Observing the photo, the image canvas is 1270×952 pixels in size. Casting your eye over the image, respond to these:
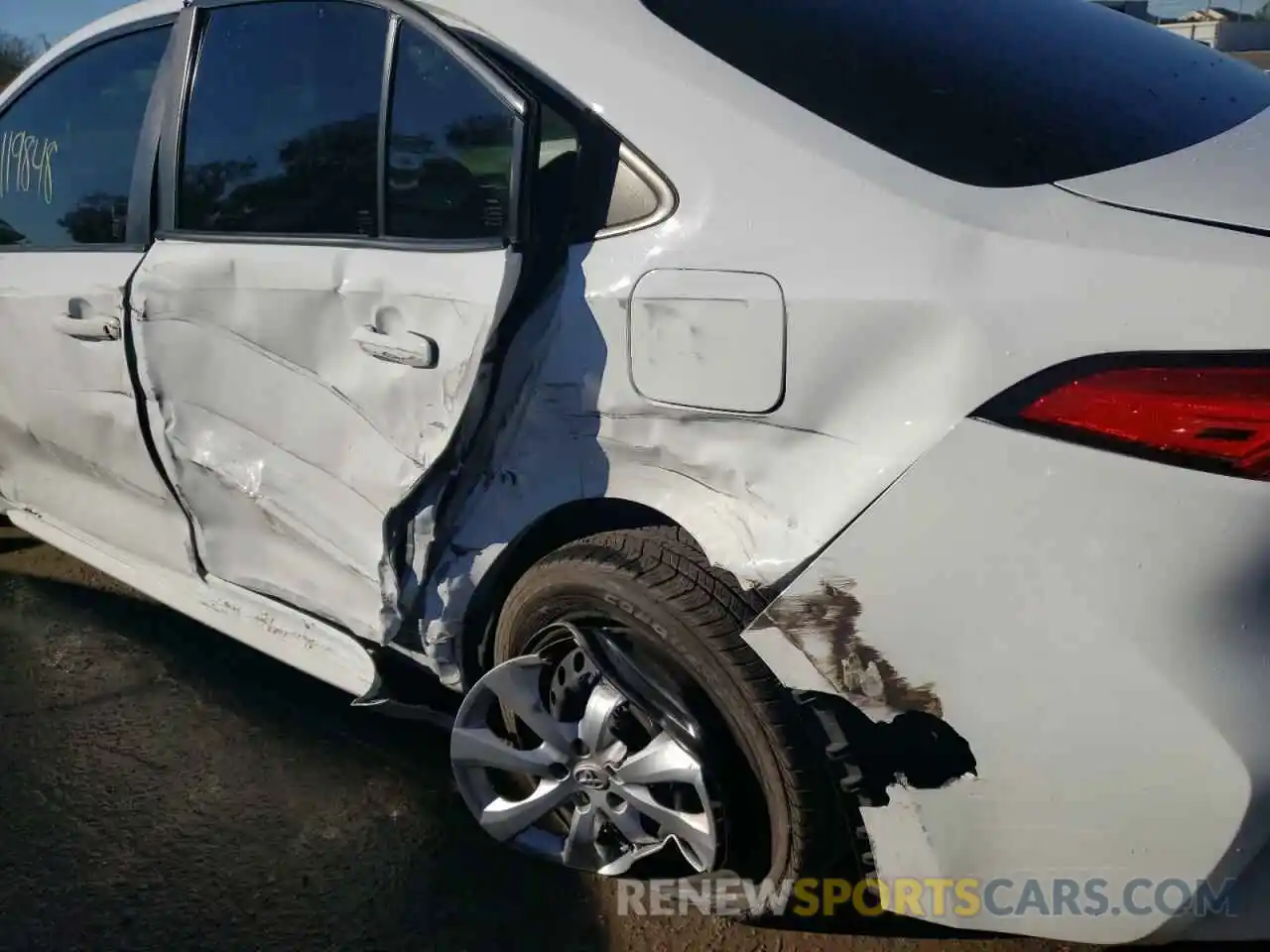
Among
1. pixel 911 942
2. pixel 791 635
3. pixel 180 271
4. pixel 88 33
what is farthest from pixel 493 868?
pixel 88 33

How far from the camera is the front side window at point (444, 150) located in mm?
2055

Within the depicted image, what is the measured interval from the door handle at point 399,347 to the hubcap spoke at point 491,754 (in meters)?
0.72

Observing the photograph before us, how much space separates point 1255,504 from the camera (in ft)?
4.54

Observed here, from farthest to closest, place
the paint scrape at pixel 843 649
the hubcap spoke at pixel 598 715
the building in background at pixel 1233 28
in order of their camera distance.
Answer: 1. the building in background at pixel 1233 28
2. the hubcap spoke at pixel 598 715
3. the paint scrape at pixel 843 649

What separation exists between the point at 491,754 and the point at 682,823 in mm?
440

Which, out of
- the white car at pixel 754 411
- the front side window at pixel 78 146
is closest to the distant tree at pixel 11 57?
the front side window at pixel 78 146

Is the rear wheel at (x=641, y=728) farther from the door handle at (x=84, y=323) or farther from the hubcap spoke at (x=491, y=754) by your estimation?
the door handle at (x=84, y=323)

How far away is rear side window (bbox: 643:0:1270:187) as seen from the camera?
1697 millimetres

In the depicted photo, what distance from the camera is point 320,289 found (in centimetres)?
224

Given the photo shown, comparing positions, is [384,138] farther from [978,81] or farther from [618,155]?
[978,81]

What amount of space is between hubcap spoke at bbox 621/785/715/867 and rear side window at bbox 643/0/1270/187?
1.11 metres

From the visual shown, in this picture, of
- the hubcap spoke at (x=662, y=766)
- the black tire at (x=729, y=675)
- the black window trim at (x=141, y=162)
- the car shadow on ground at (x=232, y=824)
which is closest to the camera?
the black tire at (x=729, y=675)

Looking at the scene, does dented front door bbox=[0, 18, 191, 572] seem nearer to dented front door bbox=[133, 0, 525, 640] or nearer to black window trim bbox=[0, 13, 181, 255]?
black window trim bbox=[0, 13, 181, 255]

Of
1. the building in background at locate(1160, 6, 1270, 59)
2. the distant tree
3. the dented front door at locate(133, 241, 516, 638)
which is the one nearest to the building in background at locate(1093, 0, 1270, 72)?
the building in background at locate(1160, 6, 1270, 59)
